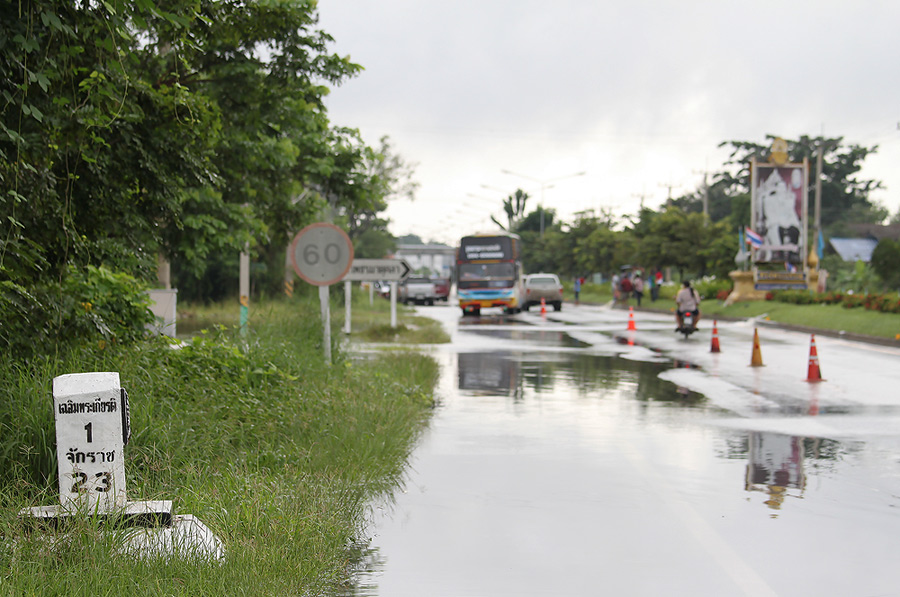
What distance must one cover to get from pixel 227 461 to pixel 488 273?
41.1 metres

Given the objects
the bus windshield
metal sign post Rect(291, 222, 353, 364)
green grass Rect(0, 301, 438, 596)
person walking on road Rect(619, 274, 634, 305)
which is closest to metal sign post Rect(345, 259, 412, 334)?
metal sign post Rect(291, 222, 353, 364)

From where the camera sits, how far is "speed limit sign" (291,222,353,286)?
12961 mm

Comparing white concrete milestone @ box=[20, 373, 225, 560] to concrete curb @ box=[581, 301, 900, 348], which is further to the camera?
concrete curb @ box=[581, 301, 900, 348]

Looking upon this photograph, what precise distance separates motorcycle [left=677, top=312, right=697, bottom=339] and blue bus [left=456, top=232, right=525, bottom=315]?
1949 cm

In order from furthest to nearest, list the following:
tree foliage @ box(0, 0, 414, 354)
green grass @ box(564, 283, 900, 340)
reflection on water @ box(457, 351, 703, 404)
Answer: green grass @ box(564, 283, 900, 340) < reflection on water @ box(457, 351, 703, 404) < tree foliage @ box(0, 0, 414, 354)

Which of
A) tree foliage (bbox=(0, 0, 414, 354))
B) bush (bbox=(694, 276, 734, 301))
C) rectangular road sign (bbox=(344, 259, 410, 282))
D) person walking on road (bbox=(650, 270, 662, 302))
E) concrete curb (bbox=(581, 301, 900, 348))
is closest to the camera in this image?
tree foliage (bbox=(0, 0, 414, 354))

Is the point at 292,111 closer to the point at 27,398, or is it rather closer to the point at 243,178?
the point at 243,178

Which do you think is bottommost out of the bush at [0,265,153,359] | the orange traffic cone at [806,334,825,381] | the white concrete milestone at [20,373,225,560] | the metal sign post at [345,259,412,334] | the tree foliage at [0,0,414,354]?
the orange traffic cone at [806,334,825,381]

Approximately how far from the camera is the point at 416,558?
5.94 meters

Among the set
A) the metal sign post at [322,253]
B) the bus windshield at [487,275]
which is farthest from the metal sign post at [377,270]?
the bus windshield at [487,275]

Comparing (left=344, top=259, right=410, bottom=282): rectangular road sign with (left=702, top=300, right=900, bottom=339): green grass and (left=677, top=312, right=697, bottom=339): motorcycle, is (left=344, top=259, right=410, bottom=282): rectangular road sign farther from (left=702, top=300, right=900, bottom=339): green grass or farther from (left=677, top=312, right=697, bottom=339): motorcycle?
(left=702, top=300, right=900, bottom=339): green grass

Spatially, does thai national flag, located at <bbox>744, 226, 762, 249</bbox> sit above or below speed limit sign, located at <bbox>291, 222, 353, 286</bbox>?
above

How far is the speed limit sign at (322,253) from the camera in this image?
42.5ft

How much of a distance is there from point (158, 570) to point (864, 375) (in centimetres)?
1495
